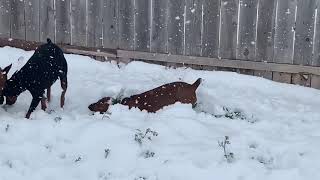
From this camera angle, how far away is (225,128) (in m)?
5.87

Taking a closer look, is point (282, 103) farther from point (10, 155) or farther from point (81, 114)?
point (10, 155)

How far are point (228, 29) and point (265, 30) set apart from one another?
0.53 metres

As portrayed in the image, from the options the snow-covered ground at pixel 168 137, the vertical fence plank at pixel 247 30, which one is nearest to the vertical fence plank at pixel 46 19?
the snow-covered ground at pixel 168 137

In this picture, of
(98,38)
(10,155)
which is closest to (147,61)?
(98,38)

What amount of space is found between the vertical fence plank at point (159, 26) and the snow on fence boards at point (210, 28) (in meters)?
0.58

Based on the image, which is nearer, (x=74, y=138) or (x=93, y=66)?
(x=74, y=138)

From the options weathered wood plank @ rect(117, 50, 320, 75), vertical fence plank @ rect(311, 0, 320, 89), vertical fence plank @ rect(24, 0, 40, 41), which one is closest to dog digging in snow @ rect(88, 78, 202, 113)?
weathered wood plank @ rect(117, 50, 320, 75)

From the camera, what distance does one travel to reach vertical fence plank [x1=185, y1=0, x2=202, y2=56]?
800cm

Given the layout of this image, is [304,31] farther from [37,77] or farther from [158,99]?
[37,77]

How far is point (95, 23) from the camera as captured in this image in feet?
28.0

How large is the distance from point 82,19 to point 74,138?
141 inches

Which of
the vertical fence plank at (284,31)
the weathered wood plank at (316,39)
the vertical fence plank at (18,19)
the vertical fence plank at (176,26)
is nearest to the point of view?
the weathered wood plank at (316,39)

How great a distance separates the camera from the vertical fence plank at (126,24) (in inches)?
328

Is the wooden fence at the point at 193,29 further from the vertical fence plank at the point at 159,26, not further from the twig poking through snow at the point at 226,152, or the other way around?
the twig poking through snow at the point at 226,152
